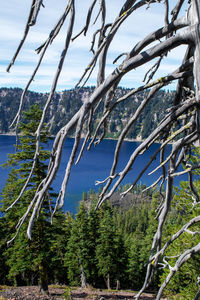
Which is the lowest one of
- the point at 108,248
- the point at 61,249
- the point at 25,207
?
the point at 61,249

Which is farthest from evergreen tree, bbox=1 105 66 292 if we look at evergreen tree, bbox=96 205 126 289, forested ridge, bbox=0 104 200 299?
evergreen tree, bbox=96 205 126 289

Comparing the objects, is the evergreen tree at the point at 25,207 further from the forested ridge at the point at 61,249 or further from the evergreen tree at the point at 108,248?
the evergreen tree at the point at 108,248

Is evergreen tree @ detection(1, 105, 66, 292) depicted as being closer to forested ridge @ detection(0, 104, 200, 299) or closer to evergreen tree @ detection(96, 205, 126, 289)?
forested ridge @ detection(0, 104, 200, 299)

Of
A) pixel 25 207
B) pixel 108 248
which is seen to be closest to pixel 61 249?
pixel 108 248

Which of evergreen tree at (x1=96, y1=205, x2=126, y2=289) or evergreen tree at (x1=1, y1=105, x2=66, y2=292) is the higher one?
evergreen tree at (x1=1, y1=105, x2=66, y2=292)

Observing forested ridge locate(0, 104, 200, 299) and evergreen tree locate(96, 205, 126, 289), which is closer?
forested ridge locate(0, 104, 200, 299)

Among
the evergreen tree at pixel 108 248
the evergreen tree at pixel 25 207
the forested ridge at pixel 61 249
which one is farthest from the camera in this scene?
the evergreen tree at pixel 108 248

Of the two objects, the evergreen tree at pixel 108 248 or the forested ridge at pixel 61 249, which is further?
the evergreen tree at pixel 108 248

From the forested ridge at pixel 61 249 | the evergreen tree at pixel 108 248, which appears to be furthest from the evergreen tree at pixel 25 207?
the evergreen tree at pixel 108 248

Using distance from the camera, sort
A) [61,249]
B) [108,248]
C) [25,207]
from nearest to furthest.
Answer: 1. [25,207]
2. [108,248]
3. [61,249]

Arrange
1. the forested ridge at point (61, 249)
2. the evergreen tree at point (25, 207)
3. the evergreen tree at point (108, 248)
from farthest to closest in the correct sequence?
the evergreen tree at point (108, 248) → the forested ridge at point (61, 249) → the evergreen tree at point (25, 207)

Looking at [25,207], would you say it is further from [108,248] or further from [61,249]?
[61,249]

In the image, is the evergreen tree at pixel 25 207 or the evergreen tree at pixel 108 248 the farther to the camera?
the evergreen tree at pixel 108 248

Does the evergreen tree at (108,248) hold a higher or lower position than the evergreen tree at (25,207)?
lower
